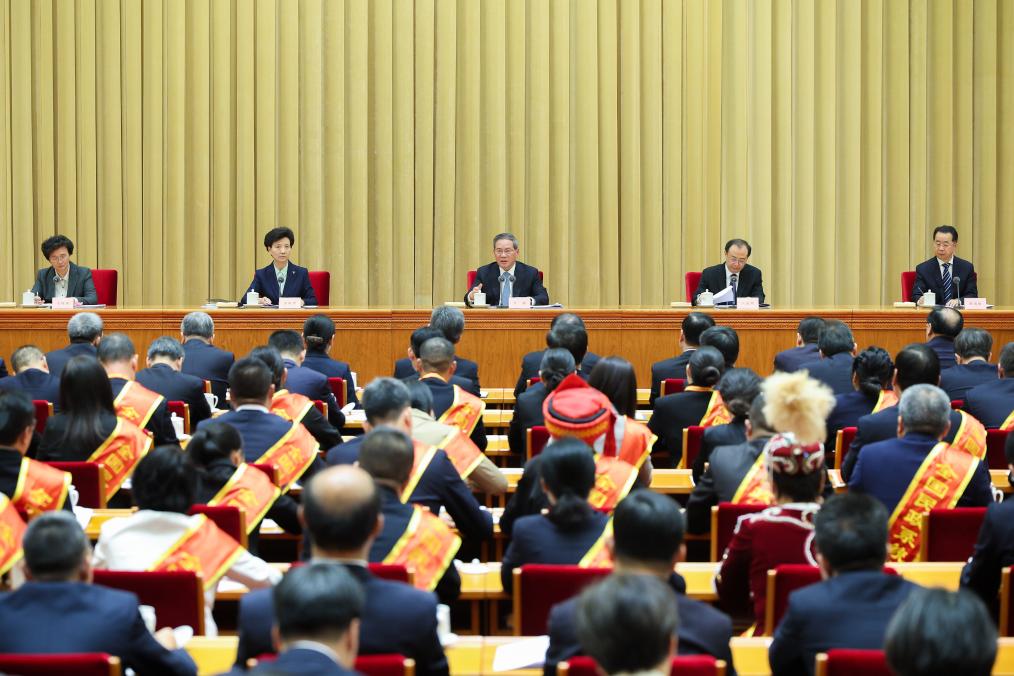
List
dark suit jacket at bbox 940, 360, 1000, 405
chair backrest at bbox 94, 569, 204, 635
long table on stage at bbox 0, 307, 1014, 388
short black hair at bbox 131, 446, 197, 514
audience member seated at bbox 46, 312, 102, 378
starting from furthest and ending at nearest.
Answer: long table on stage at bbox 0, 307, 1014, 388 < audience member seated at bbox 46, 312, 102, 378 < dark suit jacket at bbox 940, 360, 1000, 405 < short black hair at bbox 131, 446, 197, 514 < chair backrest at bbox 94, 569, 204, 635

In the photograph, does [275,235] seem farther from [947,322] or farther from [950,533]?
[950,533]

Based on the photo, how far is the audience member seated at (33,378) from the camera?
6.24 m

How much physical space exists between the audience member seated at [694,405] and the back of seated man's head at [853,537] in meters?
2.74

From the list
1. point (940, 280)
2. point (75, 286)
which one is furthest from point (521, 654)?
point (940, 280)

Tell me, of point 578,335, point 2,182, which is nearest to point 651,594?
point 578,335

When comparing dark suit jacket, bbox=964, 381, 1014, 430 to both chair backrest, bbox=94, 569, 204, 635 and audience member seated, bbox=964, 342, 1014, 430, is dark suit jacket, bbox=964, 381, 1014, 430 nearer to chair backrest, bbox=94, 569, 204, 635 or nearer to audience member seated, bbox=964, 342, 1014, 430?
audience member seated, bbox=964, 342, 1014, 430

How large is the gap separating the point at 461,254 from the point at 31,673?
9090 mm

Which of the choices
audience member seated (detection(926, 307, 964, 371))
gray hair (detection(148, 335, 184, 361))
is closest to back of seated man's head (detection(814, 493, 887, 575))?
gray hair (detection(148, 335, 184, 361))

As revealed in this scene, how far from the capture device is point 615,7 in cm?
1138

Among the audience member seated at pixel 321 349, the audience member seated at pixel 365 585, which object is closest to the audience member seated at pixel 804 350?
the audience member seated at pixel 321 349

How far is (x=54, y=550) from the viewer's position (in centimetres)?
267

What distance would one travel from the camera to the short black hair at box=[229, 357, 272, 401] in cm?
479

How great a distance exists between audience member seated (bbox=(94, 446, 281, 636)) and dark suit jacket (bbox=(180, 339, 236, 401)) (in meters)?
3.69

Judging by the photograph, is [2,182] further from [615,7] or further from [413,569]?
[413,569]
